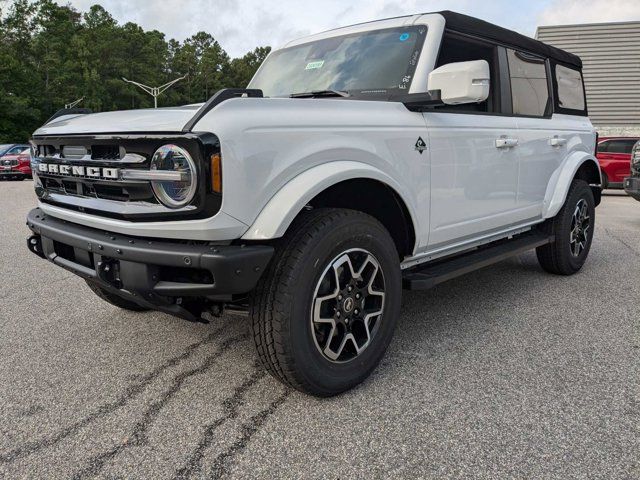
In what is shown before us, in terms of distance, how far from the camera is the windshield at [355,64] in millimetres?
3094

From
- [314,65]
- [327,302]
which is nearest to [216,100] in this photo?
[327,302]

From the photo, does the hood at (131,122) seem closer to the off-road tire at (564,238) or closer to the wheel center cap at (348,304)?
the wheel center cap at (348,304)

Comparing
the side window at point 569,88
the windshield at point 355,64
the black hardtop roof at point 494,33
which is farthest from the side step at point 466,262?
the black hardtop roof at point 494,33

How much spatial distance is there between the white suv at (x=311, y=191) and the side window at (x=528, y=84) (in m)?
0.17

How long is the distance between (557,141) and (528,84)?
21.4 inches

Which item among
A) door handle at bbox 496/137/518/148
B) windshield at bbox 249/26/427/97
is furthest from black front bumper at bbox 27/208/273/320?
door handle at bbox 496/137/518/148

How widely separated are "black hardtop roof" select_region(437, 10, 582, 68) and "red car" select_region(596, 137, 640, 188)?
10603mm

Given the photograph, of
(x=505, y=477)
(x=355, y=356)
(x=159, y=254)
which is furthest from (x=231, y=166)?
(x=505, y=477)

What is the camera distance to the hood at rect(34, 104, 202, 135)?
2.14 m

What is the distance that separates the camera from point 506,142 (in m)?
3.57

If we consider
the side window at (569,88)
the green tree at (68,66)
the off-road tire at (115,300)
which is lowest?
the off-road tire at (115,300)

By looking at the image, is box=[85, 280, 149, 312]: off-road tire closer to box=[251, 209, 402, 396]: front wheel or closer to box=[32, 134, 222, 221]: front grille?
box=[32, 134, 222, 221]: front grille

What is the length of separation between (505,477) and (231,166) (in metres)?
1.56

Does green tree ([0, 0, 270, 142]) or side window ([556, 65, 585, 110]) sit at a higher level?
green tree ([0, 0, 270, 142])
